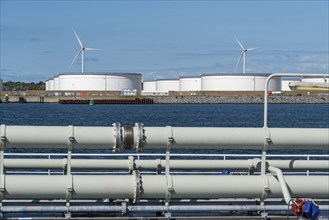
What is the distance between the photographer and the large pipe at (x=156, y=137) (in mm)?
9258

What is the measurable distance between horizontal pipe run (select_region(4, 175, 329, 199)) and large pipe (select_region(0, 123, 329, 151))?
17.8 inches

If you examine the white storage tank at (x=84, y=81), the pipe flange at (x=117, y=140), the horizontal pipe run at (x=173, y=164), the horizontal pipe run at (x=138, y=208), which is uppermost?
the white storage tank at (x=84, y=81)

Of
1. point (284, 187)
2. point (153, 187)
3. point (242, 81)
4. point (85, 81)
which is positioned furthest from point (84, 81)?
point (284, 187)

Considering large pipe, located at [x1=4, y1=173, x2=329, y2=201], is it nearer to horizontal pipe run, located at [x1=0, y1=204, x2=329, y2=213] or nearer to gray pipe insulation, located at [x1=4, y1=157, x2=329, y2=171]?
horizontal pipe run, located at [x1=0, y1=204, x2=329, y2=213]

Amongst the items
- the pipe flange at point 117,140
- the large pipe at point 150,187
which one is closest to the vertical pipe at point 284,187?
the large pipe at point 150,187

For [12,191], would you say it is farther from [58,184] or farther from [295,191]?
[295,191]

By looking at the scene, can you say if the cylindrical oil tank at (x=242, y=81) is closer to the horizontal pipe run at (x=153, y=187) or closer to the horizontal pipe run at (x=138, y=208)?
the horizontal pipe run at (x=153, y=187)

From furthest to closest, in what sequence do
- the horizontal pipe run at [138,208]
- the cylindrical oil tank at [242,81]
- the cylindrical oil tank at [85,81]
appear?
the cylindrical oil tank at [242,81] → the cylindrical oil tank at [85,81] → the horizontal pipe run at [138,208]

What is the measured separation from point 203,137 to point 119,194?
4.72 ft

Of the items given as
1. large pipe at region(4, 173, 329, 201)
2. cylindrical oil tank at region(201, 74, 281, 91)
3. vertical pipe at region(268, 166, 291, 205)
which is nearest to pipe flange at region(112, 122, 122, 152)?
large pipe at region(4, 173, 329, 201)

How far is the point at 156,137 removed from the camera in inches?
371

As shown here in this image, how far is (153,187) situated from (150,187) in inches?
1.7

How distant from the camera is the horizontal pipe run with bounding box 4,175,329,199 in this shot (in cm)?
911

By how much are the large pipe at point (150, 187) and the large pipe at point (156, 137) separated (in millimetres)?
451
